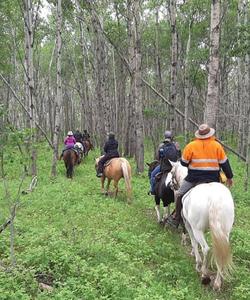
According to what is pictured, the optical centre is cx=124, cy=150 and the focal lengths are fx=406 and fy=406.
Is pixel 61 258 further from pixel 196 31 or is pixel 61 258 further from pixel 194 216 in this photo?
pixel 196 31

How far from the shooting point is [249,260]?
8109mm

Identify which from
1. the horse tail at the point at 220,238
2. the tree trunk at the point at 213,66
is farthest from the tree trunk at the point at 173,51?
the horse tail at the point at 220,238

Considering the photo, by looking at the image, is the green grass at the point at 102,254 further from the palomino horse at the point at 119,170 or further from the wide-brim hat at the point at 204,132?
the wide-brim hat at the point at 204,132

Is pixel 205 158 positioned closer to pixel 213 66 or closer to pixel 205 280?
pixel 205 280

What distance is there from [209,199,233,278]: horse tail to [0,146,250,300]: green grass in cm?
40

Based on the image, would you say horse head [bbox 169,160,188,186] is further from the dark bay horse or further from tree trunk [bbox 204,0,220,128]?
tree trunk [bbox 204,0,220,128]

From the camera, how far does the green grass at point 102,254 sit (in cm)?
589

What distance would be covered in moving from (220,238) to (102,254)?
230 centimetres

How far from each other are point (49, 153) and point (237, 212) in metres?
19.5

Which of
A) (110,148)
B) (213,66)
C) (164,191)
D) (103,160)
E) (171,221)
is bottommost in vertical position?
(171,221)

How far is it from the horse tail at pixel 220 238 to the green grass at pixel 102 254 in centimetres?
40

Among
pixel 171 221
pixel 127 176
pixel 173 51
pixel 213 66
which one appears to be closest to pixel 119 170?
pixel 127 176

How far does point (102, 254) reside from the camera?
7.51 meters

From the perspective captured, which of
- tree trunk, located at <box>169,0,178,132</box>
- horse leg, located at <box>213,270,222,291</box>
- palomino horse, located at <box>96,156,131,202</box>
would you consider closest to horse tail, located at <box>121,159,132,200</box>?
palomino horse, located at <box>96,156,131,202</box>
